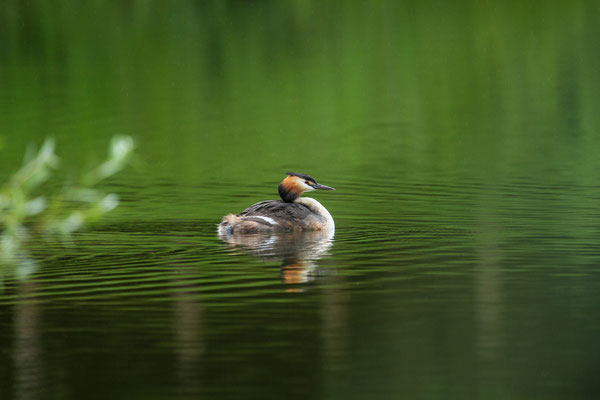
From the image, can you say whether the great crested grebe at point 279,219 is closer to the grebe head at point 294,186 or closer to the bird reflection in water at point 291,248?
the bird reflection in water at point 291,248

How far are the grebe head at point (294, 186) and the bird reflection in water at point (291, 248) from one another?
1031 millimetres

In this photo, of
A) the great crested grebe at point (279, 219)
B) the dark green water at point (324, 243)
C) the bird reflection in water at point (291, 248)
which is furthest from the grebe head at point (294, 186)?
the bird reflection in water at point (291, 248)

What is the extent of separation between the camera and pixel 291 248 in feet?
47.0

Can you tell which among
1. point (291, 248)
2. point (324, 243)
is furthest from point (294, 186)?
point (291, 248)

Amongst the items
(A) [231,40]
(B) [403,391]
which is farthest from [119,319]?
(A) [231,40]

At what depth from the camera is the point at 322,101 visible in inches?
1529

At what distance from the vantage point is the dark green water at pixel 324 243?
8.84 meters

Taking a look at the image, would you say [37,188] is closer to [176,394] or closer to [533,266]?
[533,266]

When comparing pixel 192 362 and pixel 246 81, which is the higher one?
pixel 246 81

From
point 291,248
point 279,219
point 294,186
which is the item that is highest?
point 294,186

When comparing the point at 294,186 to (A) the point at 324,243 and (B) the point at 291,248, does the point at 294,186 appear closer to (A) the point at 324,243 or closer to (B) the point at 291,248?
(A) the point at 324,243

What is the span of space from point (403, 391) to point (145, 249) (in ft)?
20.7

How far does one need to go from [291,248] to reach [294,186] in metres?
2.23

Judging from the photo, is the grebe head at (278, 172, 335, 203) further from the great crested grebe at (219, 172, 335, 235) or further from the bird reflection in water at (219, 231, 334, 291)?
the bird reflection in water at (219, 231, 334, 291)
